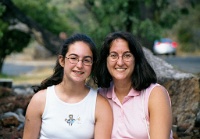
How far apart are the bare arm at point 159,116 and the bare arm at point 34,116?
2.56 feet

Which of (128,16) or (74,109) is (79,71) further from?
(128,16)

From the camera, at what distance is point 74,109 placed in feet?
11.9

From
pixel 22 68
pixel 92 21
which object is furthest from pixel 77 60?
pixel 22 68

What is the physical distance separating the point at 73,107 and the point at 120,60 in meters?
0.47

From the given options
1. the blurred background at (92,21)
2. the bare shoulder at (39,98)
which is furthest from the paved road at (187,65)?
the bare shoulder at (39,98)

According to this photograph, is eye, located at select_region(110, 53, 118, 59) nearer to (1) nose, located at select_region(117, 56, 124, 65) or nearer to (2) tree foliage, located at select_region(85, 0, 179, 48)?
(1) nose, located at select_region(117, 56, 124, 65)

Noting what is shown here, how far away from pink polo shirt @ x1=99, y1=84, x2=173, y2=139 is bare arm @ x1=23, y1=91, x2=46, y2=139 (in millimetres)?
535

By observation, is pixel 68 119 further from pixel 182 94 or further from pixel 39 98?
pixel 182 94

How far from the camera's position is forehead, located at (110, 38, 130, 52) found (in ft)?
12.0

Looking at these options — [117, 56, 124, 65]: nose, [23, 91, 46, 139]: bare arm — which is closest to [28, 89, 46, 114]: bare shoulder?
[23, 91, 46, 139]: bare arm

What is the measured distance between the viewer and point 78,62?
3.60 m

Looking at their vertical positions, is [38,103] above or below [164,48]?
below

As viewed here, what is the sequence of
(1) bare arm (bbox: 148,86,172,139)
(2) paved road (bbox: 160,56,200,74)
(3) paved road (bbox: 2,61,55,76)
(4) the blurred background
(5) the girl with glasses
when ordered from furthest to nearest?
(3) paved road (bbox: 2,61,55,76) → (2) paved road (bbox: 160,56,200,74) → (4) the blurred background → (5) the girl with glasses → (1) bare arm (bbox: 148,86,172,139)

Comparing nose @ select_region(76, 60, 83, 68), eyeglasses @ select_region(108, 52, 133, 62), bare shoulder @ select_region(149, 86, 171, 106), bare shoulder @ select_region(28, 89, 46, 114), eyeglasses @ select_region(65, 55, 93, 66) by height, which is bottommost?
bare shoulder @ select_region(28, 89, 46, 114)
